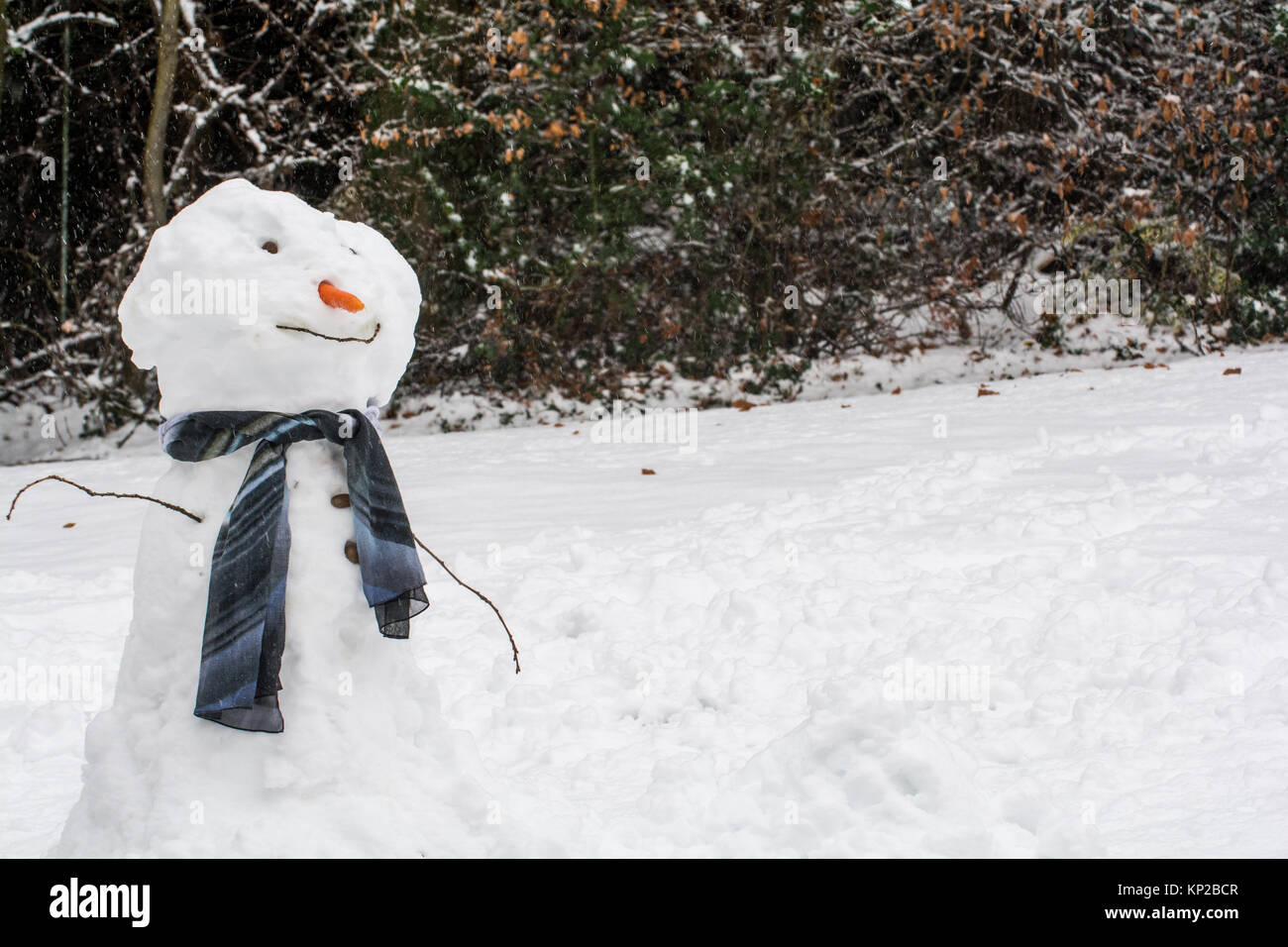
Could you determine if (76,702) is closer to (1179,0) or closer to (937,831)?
(937,831)

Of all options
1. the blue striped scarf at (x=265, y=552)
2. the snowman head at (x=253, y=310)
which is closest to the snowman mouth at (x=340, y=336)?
the snowman head at (x=253, y=310)

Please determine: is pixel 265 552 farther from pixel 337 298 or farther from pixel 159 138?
pixel 159 138

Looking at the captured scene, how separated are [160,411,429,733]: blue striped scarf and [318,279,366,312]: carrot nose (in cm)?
21

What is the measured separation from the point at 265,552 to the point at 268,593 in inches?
3.0

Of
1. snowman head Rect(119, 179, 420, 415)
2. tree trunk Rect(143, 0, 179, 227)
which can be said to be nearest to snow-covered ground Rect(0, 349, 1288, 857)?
snowman head Rect(119, 179, 420, 415)

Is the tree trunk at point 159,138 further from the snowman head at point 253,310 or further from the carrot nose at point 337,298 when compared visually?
the carrot nose at point 337,298

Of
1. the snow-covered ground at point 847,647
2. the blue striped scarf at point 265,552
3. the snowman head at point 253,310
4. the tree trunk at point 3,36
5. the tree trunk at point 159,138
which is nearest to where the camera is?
the blue striped scarf at point 265,552

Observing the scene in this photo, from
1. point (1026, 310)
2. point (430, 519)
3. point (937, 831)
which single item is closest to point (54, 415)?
point (430, 519)

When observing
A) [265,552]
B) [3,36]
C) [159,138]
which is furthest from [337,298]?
[3,36]

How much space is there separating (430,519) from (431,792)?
3.10 meters

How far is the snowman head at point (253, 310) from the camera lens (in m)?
2.06

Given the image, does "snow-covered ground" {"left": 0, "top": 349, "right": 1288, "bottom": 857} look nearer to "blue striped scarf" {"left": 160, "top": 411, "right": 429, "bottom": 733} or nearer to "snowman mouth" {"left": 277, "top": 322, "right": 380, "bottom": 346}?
"blue striped scarf" {"left": 160, "top": 411, "right": 429, "bottom": 733}

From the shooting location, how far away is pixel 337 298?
2074 millimetres
